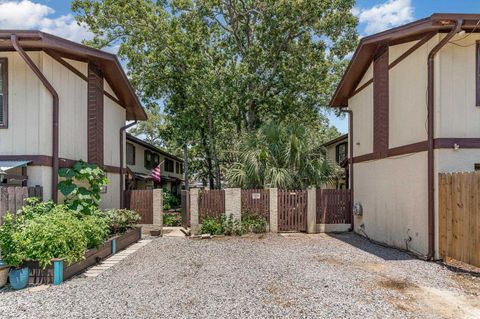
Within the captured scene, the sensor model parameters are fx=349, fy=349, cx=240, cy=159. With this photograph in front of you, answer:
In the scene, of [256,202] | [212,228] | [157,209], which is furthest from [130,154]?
[256,202]

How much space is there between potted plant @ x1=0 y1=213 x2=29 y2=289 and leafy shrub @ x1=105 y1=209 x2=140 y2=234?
10.5 feet

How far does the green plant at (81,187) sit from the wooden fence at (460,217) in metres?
8.32

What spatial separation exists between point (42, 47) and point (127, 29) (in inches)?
435

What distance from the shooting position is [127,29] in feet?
60.0

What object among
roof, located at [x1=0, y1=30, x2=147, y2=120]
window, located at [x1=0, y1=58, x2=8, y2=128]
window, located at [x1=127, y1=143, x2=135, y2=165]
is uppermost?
roof, located at [x1=0, y1=30, x2=147, y2=120]

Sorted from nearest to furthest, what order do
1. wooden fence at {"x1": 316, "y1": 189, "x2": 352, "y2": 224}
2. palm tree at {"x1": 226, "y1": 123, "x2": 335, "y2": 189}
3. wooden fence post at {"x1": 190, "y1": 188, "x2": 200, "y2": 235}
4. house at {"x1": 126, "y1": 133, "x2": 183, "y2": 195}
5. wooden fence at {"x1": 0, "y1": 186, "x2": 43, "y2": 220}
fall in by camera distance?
wooden fence at {"x1": 0, "y1": 186, "x2": 43, "y2": 220} < wooden fence post at {"x1": 190, "y1": 188, "x2": 200, "y2": 235} < wooden fence at {"x1": 316, "y1": 189, "x2": 352, "y2": 224} < palm tree at {"x1": 226, "y1": 123, "x2": 335, "y2": 189} < house at {"x1": 126, "y1": 133, "x2": 183, "y2": 195}

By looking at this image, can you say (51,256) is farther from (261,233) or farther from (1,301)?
(261,233)

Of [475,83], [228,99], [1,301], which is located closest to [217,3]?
[228,99]

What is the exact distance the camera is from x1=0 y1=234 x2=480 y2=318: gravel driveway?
4.91 metres

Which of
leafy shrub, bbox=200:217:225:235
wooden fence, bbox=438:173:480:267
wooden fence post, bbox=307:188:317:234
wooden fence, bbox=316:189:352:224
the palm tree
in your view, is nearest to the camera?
wooden fence, bbox=438:173:480:267

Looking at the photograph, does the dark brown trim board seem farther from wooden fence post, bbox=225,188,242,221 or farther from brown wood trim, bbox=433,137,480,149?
brown wood trim, bbox=433,137,480,149

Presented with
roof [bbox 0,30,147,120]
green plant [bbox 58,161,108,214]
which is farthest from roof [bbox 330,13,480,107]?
green plant [bbox 58,161,108,214]

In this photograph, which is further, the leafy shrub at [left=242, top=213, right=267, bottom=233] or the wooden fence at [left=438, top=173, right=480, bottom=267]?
the leafy shrub at [left=242, top=213, right=267, bottom=233]

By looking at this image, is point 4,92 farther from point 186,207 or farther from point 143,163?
point 143,163
